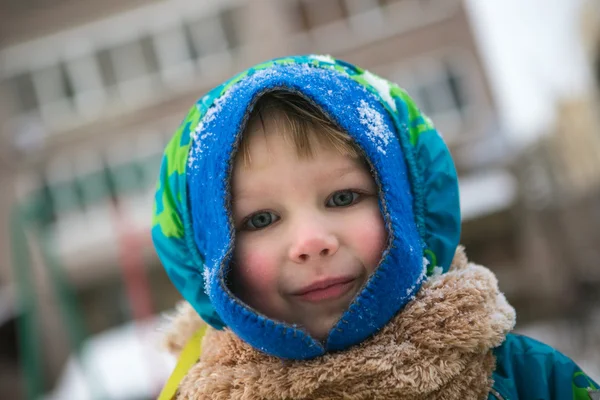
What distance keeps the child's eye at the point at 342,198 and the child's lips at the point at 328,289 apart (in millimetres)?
146

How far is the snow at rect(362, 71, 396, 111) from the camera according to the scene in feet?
4.30

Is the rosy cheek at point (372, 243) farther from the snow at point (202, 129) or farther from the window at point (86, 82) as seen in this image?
the window at point (86, 82)

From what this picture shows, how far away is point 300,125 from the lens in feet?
3.88

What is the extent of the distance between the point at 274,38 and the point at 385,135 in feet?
40.7

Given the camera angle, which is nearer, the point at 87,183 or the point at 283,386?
the point at 283,386

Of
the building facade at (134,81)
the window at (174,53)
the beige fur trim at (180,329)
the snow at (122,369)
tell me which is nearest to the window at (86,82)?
the building facade at (134,81)

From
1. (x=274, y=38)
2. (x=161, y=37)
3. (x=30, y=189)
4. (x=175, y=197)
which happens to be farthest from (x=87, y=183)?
(x=175, y=197)

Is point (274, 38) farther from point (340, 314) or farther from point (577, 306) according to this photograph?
point (340, 314)

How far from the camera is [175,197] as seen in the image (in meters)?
1.33

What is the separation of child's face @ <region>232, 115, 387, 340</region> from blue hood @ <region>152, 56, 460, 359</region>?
0.04 metres

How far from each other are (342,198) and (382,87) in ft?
1.03

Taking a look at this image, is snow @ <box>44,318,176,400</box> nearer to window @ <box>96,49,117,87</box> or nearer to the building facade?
the building facade

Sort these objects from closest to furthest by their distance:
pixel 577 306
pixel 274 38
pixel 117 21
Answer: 1. pixel 577 306
2. pixel 274 38
3. pixel 117 21

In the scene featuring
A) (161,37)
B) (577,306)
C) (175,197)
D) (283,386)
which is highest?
(161,37)
